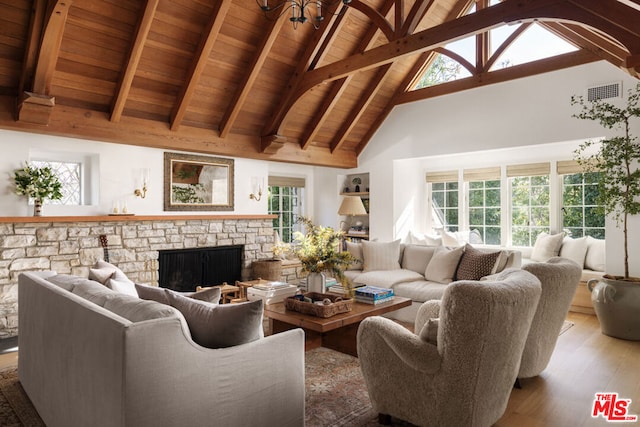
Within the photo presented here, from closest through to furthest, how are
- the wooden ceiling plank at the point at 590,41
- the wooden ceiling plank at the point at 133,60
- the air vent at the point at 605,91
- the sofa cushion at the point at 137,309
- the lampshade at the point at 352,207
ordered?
1. the sofa cushion at the point at 137,309
2. the wooden ceiling plank at the point at 133,60
3. the wooden ceiling plank at the point at 590,41
4. the air vent at the point at 605,91
5. the lampshade at the point at 352,207

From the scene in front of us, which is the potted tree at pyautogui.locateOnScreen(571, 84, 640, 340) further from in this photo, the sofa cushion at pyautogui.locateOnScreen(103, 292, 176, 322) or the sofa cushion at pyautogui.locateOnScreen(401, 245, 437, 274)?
the sofa cushion at pyautogui.locateOnScreen(103, 292, 176, 322)

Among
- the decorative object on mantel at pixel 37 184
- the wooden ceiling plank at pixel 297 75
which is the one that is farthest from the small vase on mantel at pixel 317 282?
the decorative object on mantel at pixel 37 184

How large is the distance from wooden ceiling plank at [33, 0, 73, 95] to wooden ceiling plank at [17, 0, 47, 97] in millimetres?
111

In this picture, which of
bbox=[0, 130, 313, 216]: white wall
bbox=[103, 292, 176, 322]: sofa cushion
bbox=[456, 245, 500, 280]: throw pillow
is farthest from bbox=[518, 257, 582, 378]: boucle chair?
bbox=[0, 130, 313, 216]: white wall

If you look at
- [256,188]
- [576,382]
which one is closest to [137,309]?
[576,382]

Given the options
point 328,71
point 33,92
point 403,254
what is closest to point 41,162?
point 33,92

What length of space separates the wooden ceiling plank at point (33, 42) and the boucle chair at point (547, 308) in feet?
14.4

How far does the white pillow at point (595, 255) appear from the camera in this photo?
5.29 m

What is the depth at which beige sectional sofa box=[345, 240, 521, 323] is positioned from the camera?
448cm

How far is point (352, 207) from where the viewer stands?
7.14m

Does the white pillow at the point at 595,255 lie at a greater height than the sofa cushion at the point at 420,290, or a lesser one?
greater

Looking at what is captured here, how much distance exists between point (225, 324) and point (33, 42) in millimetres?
3540

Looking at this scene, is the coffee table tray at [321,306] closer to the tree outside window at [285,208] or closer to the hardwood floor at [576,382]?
the hardwood floor at [576,382]

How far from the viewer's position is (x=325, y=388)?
2.92 m
